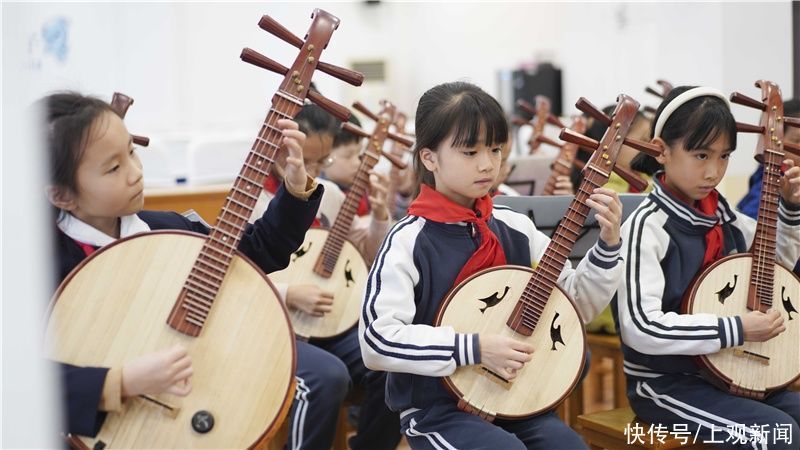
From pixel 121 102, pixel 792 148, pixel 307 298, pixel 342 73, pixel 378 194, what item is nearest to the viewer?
pixel 342 73

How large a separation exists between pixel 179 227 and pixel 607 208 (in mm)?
916

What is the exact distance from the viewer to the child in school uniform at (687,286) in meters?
1.93

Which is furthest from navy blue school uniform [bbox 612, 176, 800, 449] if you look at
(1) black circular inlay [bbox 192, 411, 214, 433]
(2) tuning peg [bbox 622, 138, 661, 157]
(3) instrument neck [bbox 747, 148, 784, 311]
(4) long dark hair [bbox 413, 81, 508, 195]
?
(1) black circular inlay [bbox 192, 411, 214, 433]

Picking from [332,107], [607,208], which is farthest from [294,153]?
[607,208]

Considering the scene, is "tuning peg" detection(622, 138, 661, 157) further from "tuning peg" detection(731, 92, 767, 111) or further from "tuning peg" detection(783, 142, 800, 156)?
"tuning peg" detection(783, 142, 800, 156)

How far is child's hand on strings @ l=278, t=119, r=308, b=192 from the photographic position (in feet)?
5.12

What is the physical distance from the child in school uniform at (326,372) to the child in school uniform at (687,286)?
0.72m

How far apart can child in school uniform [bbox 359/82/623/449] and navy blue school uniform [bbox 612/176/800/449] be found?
0.45 ft

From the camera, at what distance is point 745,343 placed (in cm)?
199

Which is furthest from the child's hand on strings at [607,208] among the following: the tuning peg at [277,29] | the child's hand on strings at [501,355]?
the tuning peg at [277,29]

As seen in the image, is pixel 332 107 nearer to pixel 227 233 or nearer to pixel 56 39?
pixel 227 233

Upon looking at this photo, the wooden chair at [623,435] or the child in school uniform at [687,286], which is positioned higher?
the child in school uniform at [687,286]

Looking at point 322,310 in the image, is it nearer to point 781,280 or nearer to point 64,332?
point 64,332

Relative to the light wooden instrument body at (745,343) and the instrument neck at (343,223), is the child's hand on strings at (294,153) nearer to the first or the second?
the instrument neck at (343,223)
